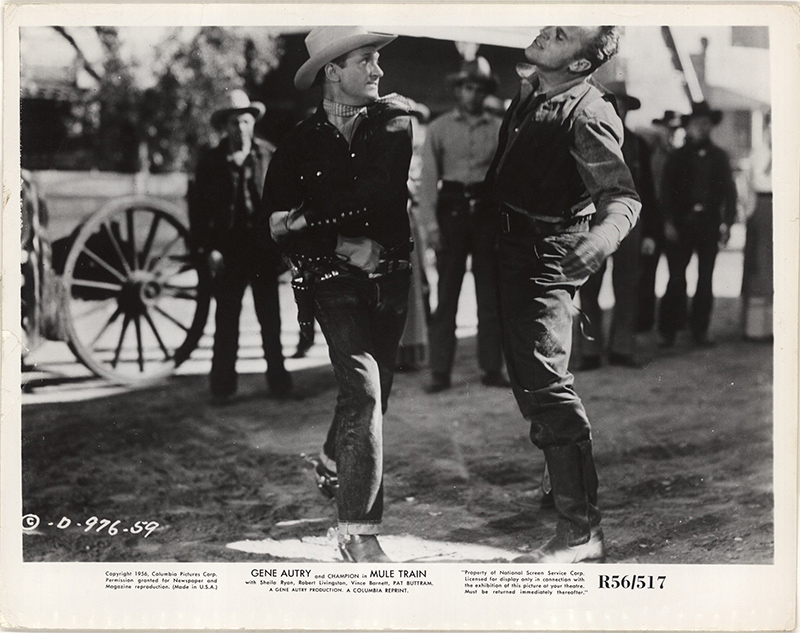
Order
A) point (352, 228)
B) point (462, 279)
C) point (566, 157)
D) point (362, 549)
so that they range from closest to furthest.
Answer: point (566, 157)
point (352, 228)
point (362, 549)
point (462, 279)

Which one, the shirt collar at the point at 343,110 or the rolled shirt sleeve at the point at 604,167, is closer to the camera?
the rolled shirt sleeve at the point at 604,167

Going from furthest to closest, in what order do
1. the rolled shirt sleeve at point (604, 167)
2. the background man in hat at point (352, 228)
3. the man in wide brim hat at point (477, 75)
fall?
the man in wide brim hat at point (477, 75) < the background man in hat at point (352, 228) < the rolled shirt sleeve at point (604, 167)

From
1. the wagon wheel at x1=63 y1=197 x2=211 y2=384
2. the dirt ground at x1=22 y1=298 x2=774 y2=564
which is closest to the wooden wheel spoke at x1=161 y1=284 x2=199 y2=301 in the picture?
the wagon wheel at x1=63 y1=197 x2=211 y2=384

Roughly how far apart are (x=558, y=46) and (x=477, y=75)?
28 centimetres

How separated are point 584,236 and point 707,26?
0.87 meters

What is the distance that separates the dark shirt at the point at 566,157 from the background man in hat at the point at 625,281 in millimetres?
106

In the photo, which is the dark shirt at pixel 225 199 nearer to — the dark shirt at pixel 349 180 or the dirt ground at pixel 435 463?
the dark shirt at pixel 349 180

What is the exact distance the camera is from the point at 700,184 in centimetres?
286

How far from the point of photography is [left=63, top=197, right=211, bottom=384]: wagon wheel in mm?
2873

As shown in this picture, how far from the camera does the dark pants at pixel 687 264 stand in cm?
286

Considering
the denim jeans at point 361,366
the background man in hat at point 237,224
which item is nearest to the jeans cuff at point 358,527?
the denim jeans at point 361,366

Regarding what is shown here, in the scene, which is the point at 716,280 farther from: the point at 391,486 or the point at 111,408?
the point at 111,408

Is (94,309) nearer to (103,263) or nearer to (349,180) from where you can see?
(103,263)

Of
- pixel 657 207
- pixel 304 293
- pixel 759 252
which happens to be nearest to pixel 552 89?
pixel 657 207
